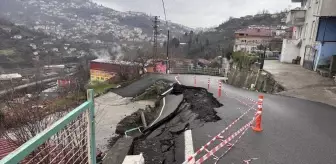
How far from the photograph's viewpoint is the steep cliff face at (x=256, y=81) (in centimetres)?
1763

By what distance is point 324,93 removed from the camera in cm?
1366

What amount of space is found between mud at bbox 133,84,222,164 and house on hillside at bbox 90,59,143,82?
16358 millimetres

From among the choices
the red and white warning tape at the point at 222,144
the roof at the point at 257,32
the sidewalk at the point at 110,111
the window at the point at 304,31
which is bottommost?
the sidewalk at the point at 110,111

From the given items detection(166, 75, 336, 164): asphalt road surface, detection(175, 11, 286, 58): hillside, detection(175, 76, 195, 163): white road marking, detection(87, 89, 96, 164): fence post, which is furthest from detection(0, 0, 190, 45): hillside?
detection(87, 89, 96, 164): fence post

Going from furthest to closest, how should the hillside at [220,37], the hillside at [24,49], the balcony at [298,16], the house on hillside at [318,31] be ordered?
the hillside at [220,37], the hillside at [24,49], the balcony at [298,16], the house on hillside at [318,31]

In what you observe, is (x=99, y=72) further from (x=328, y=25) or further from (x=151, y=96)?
(x=328, y=25)

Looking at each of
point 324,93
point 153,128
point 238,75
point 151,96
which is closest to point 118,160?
point 153,128

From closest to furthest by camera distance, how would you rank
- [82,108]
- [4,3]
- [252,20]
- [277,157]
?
[82,108]
[277,157]
[252,20]
[4,3]

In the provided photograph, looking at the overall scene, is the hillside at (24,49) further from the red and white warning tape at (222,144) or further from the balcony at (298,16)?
the red and white warning tape at (222,144)

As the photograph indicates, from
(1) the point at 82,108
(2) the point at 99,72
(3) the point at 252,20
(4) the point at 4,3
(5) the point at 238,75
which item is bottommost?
(2) the point at 99,72

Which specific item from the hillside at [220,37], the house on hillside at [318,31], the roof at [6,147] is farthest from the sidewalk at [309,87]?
the hillside at [220,37]

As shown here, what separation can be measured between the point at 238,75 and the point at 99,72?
28107 millimetres

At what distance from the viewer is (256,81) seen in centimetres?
2009

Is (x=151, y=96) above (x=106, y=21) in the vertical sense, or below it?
below
